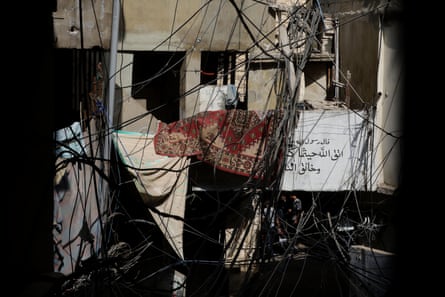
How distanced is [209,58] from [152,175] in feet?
10.5

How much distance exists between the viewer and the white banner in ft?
34.5

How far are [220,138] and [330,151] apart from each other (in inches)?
73.9

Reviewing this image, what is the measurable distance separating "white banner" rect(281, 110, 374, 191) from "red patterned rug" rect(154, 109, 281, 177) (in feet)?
3.11

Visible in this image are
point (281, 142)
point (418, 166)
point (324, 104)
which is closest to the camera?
point (418, 166)

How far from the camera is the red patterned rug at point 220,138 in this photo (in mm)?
9797

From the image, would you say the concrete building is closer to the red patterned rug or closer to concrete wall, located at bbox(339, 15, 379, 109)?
concrete wall, located at bbox(339, 15, 379, 109)

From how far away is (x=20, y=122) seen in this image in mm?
3109

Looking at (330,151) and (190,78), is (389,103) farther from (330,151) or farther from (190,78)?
(190,78)

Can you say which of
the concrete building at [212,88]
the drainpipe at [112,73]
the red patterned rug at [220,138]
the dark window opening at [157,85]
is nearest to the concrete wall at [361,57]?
the concrete building at [212,88]

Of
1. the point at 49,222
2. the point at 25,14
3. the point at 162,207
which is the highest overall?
the point at 25,14

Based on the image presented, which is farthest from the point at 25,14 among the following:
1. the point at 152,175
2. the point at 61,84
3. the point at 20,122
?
the point at 152,175

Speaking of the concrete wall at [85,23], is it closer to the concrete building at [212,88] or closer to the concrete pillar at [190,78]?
the concrete building at [212,88]

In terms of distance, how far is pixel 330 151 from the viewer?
34.6ft

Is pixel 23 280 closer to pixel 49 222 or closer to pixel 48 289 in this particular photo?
pixel 48 289
